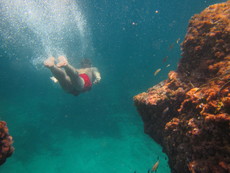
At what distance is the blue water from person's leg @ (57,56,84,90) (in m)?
6.47

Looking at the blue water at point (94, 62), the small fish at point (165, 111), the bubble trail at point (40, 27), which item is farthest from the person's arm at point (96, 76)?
the bubble trail at point (40, 27)

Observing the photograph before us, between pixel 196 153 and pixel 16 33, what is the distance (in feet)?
54.0

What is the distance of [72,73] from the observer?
760cm

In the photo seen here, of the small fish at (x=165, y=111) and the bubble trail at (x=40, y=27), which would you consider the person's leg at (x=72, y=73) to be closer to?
the small fish at (x=165, y=111)

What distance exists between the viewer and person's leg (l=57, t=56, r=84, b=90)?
722 cm

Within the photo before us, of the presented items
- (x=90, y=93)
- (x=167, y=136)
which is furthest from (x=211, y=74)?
(x=90, y=93)

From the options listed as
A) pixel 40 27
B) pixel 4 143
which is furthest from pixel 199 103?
pixel 40 27

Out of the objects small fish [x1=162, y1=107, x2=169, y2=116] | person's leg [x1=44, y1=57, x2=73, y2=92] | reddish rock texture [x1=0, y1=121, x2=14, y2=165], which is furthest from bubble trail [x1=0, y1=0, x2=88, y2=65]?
small fish [x1=162, y1=107, x2=169, y2=116]

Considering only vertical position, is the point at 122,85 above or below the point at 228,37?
above

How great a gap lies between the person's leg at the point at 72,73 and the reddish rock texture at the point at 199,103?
319 centimetres

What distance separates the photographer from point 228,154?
10.0 feet

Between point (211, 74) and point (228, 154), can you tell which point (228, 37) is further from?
point (228, 154)

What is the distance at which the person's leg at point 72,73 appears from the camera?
7.22 meters

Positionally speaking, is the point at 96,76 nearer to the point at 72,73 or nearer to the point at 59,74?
the point at 72,73
